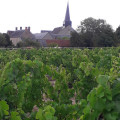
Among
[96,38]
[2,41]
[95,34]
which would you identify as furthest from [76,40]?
[2,41]

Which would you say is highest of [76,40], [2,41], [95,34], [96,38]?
[95,34]

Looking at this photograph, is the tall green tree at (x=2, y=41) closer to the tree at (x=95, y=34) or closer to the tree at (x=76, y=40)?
the tree at (x=76, y=40)

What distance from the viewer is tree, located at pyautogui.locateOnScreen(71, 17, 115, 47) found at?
126 ft

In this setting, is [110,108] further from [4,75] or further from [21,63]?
[21,63]

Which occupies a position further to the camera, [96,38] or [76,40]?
[76,40]

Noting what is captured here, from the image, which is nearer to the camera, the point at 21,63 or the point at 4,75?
the point at 4,75

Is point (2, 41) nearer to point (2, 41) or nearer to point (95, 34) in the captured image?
point (2, 41)

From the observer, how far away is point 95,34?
133 feet

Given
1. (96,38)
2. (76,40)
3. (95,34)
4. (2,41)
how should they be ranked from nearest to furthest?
(2,41) < (96,38) < (76,40) < (95,34)

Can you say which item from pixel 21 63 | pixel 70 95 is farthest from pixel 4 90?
pixel 70 95

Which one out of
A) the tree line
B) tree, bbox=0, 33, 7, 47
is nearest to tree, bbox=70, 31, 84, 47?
the tree line

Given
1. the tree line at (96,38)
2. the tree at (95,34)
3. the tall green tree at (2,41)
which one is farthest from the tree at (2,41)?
the tree at (95,34)

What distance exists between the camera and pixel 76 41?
130ft

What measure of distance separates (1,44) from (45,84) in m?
32.3
